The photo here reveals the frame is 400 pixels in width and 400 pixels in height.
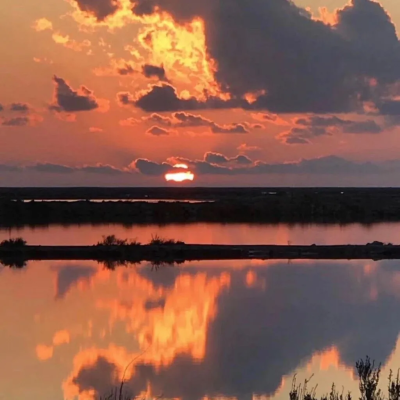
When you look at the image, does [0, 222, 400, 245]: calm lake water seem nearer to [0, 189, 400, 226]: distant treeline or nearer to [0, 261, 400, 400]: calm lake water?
[0, 189, 400, 226]: distant treeline

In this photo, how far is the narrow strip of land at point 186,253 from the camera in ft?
67.6

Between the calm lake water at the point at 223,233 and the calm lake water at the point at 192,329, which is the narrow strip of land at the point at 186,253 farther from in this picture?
the calm lake water at the point at 223,233

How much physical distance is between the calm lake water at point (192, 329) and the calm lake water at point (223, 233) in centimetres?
716

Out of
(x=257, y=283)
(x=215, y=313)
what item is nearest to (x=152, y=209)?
(x=257, y=283)

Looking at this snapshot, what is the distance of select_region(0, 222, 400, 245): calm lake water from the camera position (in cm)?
2562

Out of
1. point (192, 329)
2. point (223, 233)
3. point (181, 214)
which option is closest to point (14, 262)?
point (192, 329)

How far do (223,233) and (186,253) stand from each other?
849 cm

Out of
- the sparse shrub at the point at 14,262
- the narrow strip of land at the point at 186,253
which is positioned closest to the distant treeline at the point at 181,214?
the narrow strip of land at the point at 186,253

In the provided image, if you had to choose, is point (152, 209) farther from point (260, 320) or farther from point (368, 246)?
point (260, 320)

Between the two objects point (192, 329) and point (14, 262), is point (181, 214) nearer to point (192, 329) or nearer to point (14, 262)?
point (14, 262)

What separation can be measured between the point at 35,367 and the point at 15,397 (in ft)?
3.78

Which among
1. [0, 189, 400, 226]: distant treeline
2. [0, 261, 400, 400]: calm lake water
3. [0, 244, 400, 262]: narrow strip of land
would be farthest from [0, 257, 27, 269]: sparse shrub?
[0, 189, 400, 226]: distant treeline

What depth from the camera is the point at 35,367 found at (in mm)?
9609

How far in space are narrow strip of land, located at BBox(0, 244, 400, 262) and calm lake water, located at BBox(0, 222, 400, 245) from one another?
336 centimetres
